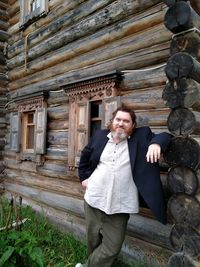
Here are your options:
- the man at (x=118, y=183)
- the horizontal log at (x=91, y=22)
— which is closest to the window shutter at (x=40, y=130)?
the horizontal log at (x=91, y=22)

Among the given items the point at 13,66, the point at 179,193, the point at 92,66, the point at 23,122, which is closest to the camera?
the point at 179,193

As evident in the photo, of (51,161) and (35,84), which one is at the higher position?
(35,84)

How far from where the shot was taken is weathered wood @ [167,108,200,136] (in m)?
2.73

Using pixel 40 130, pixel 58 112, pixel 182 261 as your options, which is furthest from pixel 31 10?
pixel 182 261

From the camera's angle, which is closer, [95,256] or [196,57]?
[196,57]

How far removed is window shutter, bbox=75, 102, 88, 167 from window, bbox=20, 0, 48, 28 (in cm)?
252

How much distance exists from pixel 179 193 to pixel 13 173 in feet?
17.0

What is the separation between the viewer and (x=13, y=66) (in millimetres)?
7328

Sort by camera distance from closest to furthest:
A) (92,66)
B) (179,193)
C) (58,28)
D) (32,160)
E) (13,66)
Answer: (179,193) < (92,66) < (58,28) < (32,160) < (13,66)

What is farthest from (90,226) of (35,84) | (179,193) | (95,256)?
(35,84)

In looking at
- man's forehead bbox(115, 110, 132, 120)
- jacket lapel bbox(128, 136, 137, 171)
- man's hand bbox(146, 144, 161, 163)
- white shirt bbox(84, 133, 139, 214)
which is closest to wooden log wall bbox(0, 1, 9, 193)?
white shirt bbox(84, 133, 139, 214)

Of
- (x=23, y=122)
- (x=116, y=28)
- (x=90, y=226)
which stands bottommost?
(x=90, y=226)

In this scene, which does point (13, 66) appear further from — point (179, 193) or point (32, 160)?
point (179, 193)

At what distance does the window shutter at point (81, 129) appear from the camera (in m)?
4.85
